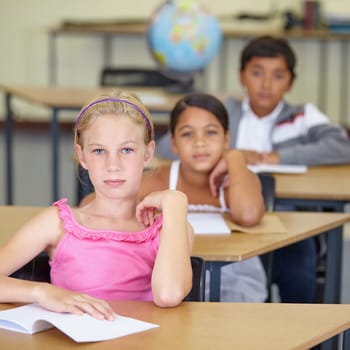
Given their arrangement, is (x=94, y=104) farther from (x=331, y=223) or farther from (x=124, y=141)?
(x=331, y=223)

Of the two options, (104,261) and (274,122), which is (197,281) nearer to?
(104,261)

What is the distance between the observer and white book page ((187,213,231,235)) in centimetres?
280

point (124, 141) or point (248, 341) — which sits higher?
point (124, 141)

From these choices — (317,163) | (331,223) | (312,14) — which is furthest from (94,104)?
(312,14)

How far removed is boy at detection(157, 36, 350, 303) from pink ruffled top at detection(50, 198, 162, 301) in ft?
5.56

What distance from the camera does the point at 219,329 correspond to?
1814 mm

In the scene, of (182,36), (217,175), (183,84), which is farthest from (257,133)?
(183,84)

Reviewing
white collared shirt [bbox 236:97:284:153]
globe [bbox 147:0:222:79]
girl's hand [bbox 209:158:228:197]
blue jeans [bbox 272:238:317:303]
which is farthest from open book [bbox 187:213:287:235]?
globe [bbox 147:0:222:79]

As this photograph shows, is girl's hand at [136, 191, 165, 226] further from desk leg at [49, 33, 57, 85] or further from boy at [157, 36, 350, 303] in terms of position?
desk leg at [49, 33, 57, 85]

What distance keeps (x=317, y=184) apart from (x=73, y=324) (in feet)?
6.33

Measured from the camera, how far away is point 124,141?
2242 mm

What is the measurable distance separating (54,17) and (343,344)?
6159 mm

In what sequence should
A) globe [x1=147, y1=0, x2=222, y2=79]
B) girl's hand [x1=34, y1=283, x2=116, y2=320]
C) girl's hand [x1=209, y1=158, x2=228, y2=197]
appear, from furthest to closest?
1. globe [x1=147, y1=0, x2=222, y2=79]
2. girl's hand [x1=209, y1=158, x2=228, y2=197]
3. girl's hand [x1=34, y1=283, x2=116, y2=320]

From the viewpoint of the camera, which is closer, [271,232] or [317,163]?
→ [271,232]
